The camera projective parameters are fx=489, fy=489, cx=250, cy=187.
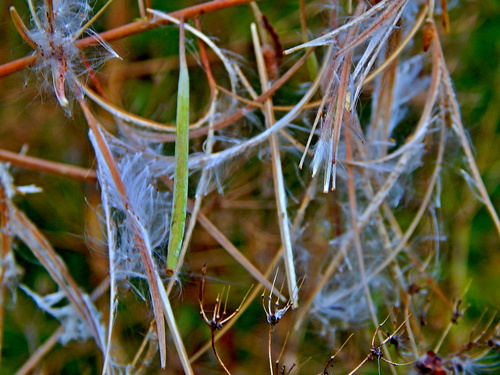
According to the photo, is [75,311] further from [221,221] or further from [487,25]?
[487,25]

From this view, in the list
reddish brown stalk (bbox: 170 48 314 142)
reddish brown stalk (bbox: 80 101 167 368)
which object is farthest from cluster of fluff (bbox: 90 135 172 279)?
reddish brown stalk (bbox: 170 48 314 142)

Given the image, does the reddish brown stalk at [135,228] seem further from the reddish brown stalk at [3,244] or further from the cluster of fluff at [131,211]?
the reddish brown stalk at [3,244]

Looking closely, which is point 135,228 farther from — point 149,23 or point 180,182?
point 149,23

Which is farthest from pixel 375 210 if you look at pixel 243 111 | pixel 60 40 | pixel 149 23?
pixel 60 40

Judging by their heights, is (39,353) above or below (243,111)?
below

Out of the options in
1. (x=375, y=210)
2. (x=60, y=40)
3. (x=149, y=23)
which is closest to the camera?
(x=60, y=40)

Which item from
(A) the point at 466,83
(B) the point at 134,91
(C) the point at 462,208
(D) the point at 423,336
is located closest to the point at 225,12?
(B) the point at 134,91

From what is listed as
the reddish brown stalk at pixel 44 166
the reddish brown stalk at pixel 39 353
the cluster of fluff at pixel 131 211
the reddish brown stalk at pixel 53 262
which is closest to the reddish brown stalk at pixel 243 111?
the cluster of fluff at pixel 131 211
